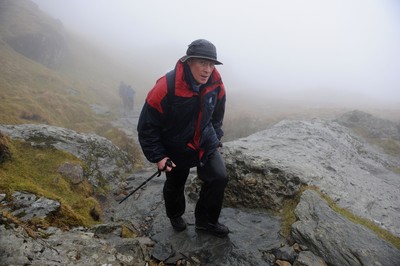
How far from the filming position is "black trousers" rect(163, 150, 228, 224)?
5.43m

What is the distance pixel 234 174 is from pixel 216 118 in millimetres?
2713

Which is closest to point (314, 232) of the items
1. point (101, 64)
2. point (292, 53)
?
point (101, 64)

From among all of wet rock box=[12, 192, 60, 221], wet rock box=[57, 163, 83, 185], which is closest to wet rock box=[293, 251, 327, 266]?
wet rock box=[12, 192, 60, 221]

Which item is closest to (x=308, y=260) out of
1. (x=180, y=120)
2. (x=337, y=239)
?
(x=337, y=239)

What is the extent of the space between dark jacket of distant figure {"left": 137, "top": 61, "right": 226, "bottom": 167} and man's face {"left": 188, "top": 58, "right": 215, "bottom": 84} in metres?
0.10

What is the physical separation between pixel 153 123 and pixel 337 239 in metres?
4.34

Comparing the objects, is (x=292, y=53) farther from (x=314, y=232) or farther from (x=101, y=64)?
(x=314, y=232)

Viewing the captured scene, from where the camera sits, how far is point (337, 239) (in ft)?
17.0

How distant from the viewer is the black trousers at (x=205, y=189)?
5426 millimetres

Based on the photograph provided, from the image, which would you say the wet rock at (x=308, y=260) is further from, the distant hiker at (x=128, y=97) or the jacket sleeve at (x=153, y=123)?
the distant hiker at (x=128, y=97)

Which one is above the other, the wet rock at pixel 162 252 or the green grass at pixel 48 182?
the green grass at pixel 48 182

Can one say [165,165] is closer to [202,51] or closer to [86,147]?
[202,51]

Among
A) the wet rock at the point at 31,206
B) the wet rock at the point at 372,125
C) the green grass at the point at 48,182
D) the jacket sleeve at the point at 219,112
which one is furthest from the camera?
the wet rock at the point at 372,125

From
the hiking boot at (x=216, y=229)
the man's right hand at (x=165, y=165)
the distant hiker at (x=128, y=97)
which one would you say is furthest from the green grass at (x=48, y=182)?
the distant hiker at (x=128, y=97)
